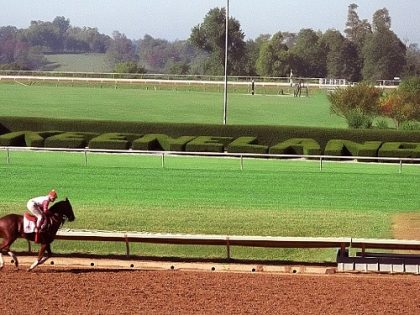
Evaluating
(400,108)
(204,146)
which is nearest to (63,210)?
(204,146)

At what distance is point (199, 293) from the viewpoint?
43.7 ft

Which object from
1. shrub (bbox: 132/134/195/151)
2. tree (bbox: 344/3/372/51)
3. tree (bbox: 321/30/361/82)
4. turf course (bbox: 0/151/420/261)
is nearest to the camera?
A: turf course (bbox: 0/151/420/261)

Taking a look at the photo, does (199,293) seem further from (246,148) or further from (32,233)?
(246,148)

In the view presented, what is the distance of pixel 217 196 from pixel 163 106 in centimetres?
3411

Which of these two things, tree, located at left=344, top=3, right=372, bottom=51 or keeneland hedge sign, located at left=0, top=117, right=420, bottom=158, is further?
tree, located at left=344, top=3, right=372, bottom=51

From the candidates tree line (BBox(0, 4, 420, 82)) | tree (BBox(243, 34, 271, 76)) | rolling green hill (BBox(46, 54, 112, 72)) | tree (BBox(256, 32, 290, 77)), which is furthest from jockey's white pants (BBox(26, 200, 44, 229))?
rolling green hill (BBox(46, 54, 112, 72))

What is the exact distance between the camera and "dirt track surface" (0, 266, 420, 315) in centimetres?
1243

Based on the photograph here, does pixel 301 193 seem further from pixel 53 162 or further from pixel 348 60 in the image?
pixel 348 60

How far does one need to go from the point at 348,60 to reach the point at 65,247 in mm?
97807

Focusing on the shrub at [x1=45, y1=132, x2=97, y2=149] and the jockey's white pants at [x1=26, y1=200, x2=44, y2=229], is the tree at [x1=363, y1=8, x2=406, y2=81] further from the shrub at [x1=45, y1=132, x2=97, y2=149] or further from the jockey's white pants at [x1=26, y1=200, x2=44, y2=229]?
the jockey's white pants at [x1=26, y1=200, x2=44, y2=229]

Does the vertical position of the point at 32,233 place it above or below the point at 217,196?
above

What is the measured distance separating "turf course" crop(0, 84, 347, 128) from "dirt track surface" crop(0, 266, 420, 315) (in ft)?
108

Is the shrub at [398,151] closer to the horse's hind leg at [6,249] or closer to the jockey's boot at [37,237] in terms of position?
the horse's hind leg at [6,249]

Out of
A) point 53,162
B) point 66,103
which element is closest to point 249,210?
point 53,162
